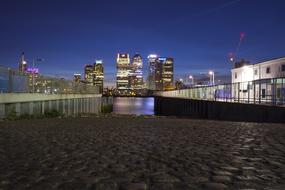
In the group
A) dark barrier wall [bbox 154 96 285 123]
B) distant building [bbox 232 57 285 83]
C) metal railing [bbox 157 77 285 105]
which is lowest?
dark barrier wall [bbox 154 96 285 123]

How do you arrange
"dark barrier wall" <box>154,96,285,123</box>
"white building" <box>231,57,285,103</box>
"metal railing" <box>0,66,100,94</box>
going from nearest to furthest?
"metal railing" <box>0,66,100,94</box>, "dark barrier wall" <box>154,96,285,123</box>, "white building" <box>231,57,285,103</box>

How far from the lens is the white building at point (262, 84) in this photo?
2830 cm

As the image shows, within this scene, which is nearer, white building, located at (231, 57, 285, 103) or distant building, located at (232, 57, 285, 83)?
white building, located at (231, 57, 285, 103)

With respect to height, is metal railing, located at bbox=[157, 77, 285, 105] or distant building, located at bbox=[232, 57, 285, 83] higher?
distant building, located at bbox=[232, 57, 285, 83]

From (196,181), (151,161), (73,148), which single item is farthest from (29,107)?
(196,181)

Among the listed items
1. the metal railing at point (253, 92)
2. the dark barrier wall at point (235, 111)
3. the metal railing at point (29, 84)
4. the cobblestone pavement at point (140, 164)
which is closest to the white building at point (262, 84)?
the metal railing at point (253, 92)

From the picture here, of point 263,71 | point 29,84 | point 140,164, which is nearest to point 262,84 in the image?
point 29,84

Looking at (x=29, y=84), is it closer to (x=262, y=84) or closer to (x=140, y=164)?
(x=140, y=164)

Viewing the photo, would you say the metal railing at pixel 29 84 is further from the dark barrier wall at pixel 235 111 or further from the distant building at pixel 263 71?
the distant building at pixel 263 71

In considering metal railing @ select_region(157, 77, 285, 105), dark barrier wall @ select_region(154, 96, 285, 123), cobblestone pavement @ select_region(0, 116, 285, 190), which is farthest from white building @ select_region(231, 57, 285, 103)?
cobblestone pavement @ select_region(0, 116, 285, 190)

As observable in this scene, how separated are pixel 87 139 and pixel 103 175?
5.02 metres

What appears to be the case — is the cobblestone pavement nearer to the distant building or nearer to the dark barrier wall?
the dark barrier wall

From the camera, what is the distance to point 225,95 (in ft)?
134

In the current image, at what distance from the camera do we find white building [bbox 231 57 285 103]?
28.3 metres
